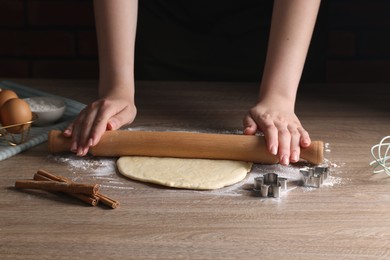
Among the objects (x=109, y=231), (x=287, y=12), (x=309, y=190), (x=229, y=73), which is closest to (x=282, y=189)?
(x=309, y=190)

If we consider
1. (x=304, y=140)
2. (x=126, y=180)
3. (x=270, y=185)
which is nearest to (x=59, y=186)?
(x=126, y=180)

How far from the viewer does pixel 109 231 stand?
1.00 metres

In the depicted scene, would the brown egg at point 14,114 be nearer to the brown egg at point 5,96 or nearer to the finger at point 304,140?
Result: the brown egg at point 5,96

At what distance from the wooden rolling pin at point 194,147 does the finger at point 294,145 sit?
0.02 meters

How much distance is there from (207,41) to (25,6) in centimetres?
91

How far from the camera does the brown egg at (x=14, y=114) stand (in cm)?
135

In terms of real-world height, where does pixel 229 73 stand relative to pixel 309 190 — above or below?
above

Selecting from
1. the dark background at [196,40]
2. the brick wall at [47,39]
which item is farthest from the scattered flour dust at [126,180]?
the brick wall at [47,39]

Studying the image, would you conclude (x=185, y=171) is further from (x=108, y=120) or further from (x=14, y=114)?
(x=14, y=114)

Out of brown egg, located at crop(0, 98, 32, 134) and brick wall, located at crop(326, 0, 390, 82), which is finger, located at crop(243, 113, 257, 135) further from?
brick wall, located at crop(326, 0, 390, 82)

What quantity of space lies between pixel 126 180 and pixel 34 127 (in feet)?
1.26

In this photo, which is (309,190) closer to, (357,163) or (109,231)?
(357,163)

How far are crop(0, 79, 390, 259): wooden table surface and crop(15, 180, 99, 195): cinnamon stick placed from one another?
1 centimetres

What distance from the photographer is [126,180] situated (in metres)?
1.20
